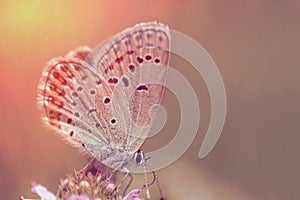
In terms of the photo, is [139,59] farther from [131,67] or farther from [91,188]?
[91,188]

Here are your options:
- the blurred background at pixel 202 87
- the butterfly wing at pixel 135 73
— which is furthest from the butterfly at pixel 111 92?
the blurred background at pixel 202 87

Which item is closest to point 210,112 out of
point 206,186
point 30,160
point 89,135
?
→ point 206,186

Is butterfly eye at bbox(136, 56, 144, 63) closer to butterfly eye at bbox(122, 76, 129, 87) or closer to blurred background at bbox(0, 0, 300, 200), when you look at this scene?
butterfly eye at bbox(122, 76, 129, 87)

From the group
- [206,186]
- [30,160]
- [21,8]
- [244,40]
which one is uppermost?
[21,8]

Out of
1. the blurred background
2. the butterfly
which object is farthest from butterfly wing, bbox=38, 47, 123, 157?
the blurred background

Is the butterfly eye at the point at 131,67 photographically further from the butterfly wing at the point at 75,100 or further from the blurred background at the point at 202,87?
the blurred background at the point at 202,87

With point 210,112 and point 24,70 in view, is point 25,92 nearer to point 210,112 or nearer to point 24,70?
point 24,70
